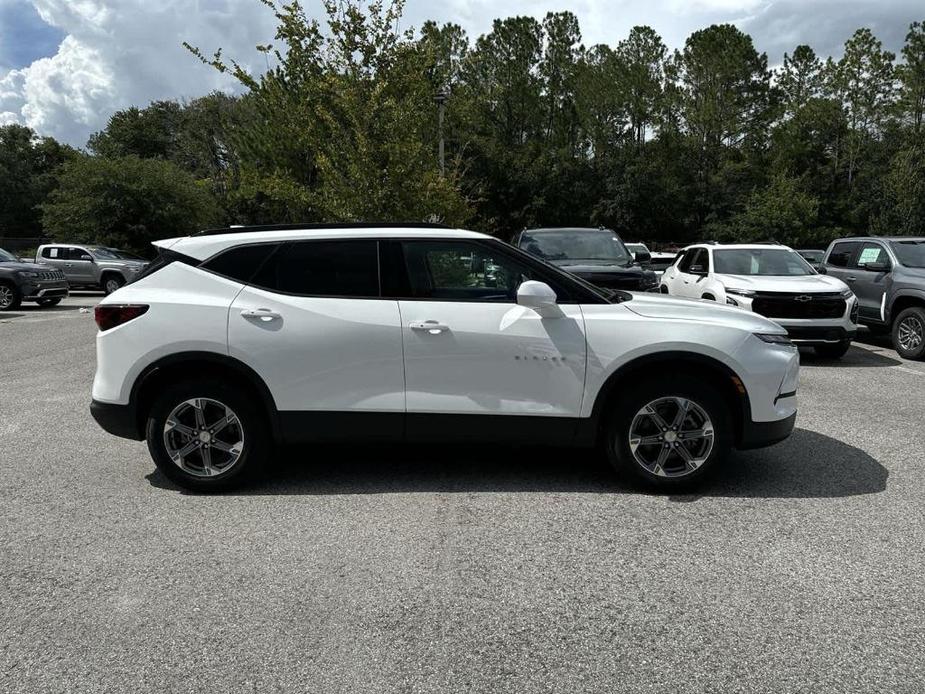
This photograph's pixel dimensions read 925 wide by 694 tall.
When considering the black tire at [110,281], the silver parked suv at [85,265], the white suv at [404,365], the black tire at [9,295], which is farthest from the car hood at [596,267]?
the black tire at [110,281]

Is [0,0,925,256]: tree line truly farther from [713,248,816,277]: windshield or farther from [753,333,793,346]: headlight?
[753,333,793,346]: headlight

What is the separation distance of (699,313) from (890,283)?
7.89m

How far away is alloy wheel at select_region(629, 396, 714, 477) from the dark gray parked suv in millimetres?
7593

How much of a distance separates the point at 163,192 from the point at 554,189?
104 ft

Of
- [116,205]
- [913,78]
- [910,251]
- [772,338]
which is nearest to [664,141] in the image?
[913,78]

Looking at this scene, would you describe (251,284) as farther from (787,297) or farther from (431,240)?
(787,297)

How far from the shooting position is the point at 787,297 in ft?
32.1

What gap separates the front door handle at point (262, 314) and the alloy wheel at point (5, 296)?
1653 cm

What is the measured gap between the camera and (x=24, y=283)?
1792 cm

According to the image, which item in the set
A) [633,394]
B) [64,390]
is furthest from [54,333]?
[633,394]

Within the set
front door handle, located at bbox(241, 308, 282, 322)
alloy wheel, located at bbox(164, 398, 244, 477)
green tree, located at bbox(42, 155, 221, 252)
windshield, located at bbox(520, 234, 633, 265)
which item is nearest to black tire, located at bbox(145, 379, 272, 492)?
alloy wheel, located at bbox(164, 398, 244, 477)

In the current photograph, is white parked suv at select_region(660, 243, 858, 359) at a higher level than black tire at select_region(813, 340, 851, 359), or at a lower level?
higher

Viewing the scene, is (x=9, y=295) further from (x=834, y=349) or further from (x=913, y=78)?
(x=913, y=78)

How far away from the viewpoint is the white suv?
451 cm
